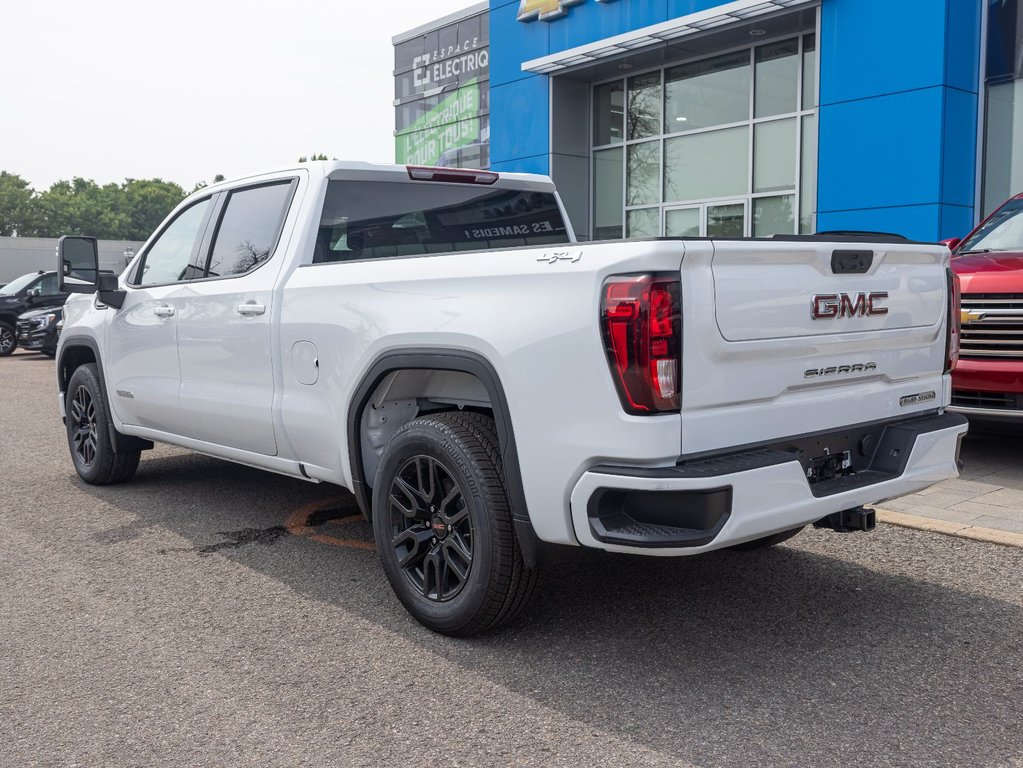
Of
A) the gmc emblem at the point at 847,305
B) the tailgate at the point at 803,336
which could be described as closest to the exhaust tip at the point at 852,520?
the tailgate at the point at 803,336

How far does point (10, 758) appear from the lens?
2889 millimetres

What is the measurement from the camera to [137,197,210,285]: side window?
18.4 ft

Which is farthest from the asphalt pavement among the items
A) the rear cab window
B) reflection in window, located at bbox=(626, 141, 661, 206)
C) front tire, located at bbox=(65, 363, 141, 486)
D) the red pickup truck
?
reflection in window, located at bbox=(626, 141, 661, 206)

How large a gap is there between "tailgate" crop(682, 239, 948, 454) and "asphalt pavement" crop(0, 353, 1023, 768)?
850mm

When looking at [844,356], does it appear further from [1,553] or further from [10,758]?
[1,553]

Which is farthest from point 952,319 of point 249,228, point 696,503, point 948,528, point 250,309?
point 249,228

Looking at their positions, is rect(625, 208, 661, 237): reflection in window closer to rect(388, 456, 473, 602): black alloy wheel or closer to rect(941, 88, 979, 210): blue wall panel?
rect(941, 88, 979, 210): blue wall panel

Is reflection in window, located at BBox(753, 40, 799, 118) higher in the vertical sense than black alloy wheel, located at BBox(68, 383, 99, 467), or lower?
higher

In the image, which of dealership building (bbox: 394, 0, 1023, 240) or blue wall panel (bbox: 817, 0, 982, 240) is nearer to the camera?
blue wall panel (bbox: 817, 0, 982, 240)

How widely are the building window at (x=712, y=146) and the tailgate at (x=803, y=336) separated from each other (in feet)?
35.4

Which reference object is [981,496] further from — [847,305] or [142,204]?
[142,204]

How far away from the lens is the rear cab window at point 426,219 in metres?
4.85

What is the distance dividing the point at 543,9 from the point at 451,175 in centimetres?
1376

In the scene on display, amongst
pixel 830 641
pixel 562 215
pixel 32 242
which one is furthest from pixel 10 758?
pixel 32 242
